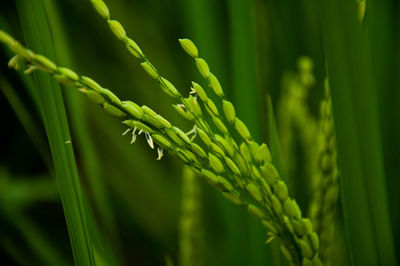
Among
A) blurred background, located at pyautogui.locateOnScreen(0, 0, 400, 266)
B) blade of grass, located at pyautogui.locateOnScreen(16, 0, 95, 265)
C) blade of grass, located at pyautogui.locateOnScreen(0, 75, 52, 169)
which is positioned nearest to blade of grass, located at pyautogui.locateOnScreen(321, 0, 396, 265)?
blurred background, located at pyautogui.locateOnScreen(0, 0, 400, 266)

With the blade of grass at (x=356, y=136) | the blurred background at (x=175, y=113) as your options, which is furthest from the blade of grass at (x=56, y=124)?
the blade of grass at (x=356, y=136)

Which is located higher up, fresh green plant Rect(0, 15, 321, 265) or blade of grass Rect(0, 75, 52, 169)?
blade of grass Rect(0, 75, 52, 169)

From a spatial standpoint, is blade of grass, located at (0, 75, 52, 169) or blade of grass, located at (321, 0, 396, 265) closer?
blade of grass, located at (321, 0, 396, 265)

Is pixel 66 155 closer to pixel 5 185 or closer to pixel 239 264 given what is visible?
pixel 239 264

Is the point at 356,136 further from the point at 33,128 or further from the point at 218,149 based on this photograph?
the point at 33,128

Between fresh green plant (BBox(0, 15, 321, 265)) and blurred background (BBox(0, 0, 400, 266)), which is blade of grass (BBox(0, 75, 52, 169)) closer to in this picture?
blurred background (BBox(0, 0, 400, 266))

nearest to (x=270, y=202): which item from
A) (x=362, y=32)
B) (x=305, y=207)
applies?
(x=362, y=32)

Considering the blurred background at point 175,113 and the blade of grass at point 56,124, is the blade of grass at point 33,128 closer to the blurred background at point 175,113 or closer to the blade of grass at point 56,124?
the blurred background at point 175,113

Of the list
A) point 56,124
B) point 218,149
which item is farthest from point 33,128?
point 218,149
